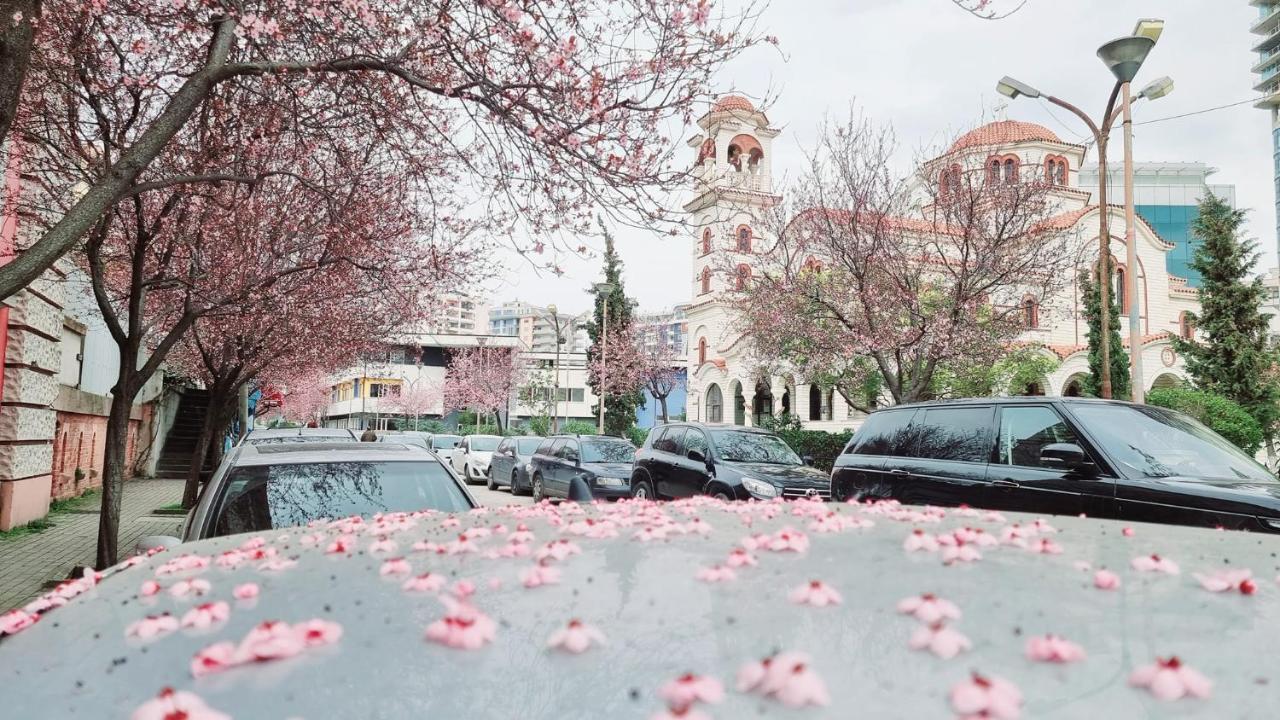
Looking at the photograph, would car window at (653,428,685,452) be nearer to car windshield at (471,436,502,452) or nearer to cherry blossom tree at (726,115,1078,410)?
cherry blossom tree at (726,115,1078,410)

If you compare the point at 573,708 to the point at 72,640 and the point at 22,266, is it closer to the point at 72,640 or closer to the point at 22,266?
the point at 72,640

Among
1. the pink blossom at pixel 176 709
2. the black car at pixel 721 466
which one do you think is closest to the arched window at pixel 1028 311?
the black car at pixel 721 466

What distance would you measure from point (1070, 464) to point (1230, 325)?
29.4 m

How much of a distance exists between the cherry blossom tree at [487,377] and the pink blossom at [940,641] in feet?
202

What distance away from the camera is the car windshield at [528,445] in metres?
22.4

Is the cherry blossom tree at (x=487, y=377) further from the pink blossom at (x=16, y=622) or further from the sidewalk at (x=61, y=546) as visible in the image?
the pink blossom at (x=16, y=622)

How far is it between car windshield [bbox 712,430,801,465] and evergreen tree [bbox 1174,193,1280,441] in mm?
22629

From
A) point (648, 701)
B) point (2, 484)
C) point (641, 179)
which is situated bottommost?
point (2, 484)

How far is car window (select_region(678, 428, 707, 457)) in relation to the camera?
12.8 m

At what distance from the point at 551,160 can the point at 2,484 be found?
10.2 m

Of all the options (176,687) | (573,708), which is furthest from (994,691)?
(176,687)

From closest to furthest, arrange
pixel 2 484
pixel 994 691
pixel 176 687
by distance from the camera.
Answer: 1. pixel 994 691
2. pixel 176 687
3. pixel 2 484

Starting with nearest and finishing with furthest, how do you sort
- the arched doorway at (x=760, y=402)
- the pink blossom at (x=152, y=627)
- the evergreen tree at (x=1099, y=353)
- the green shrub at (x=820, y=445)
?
the pink blossom at (x=152, y=627) → the green shrub at (x=820, y=445) → the evergreen tree at (x=1099, y=353) → the arched doorway at (x=760, y=402)

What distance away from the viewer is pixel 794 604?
1118 mm
